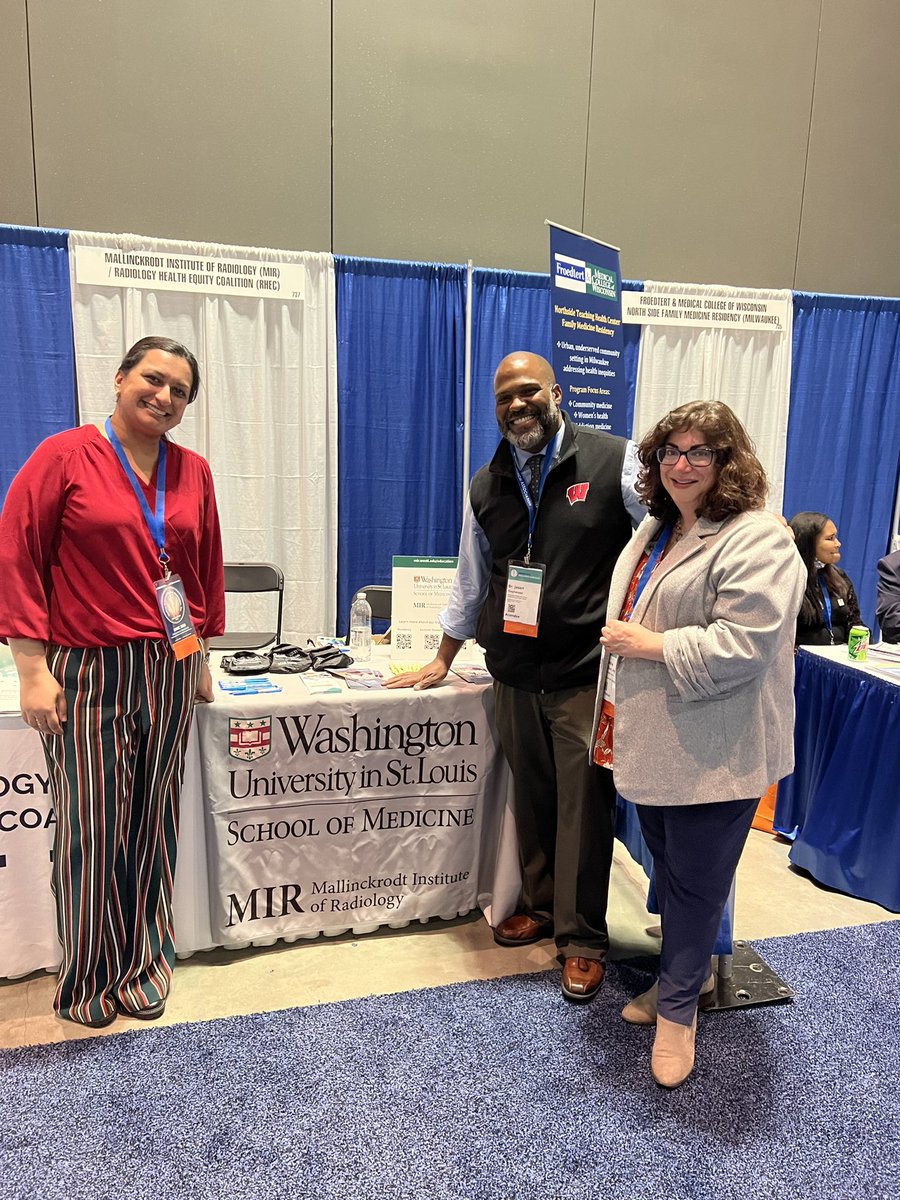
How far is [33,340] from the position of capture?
370 cm

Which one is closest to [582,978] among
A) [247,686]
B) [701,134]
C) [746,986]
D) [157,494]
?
[746,986]

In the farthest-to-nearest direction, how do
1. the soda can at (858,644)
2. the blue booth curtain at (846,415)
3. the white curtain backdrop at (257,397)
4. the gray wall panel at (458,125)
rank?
1. the blue booth curtain at (846,415)
2. the gray wall panel at (458,125)
3. the white curtain backdrop at (257,397)
4. the soda can at (858,644)

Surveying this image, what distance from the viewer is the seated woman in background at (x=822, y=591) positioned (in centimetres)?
330

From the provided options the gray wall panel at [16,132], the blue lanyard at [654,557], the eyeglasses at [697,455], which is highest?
the gray wall panel at [16,132]

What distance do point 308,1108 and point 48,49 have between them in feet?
14.9

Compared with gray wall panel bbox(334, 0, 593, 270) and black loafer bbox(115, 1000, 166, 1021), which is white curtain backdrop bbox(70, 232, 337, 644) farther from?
black loafer bbox(115, 1000, 166, 1021)

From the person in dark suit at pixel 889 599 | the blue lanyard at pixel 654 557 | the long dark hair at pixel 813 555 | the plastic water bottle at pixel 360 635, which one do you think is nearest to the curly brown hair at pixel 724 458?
the blue lanyard at pixel 654 557

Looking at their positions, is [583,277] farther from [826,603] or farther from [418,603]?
[826,603]

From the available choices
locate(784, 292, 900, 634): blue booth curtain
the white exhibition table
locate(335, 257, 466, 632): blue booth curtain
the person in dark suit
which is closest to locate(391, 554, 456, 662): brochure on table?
the white exhibition table

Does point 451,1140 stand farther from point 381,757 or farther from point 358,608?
point 358,608

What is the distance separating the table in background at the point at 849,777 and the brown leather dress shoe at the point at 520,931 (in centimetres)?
111

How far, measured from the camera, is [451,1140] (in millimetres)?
1541

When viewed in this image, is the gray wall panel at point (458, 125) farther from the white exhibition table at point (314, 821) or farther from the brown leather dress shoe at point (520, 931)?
the brown leather dress shoe at point (520, 931)

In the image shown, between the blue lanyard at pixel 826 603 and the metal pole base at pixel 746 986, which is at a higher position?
the blue lanyard at pixel 826 603
